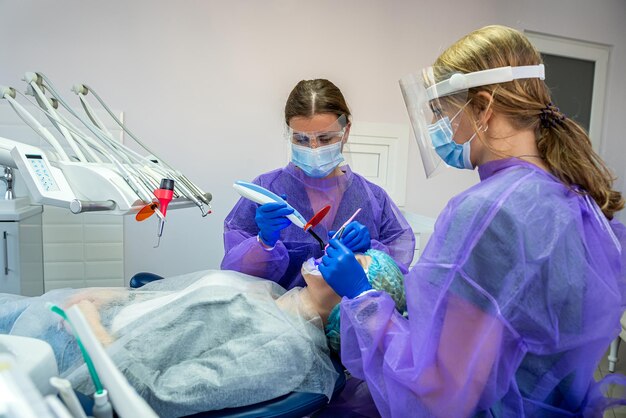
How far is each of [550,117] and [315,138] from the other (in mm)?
761

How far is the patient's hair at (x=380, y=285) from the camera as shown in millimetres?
1203

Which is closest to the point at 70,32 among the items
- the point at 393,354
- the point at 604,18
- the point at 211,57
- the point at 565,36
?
the point at 211,57

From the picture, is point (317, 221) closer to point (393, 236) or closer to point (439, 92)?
point (393, 236)

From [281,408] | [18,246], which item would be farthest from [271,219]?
[18,246]

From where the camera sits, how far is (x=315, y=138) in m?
1.45

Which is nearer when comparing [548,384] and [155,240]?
[548,384]

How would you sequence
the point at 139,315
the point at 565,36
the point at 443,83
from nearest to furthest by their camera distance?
the point at 443,83
the point at 139,315
the point at 565,36

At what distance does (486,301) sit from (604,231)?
30 centimetres

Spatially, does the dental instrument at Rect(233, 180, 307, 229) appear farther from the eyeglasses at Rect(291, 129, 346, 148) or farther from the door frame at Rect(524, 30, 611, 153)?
the door frame at Rect(524, 30, 611, 153)

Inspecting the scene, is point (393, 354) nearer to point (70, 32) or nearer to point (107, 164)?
point (107, 164)

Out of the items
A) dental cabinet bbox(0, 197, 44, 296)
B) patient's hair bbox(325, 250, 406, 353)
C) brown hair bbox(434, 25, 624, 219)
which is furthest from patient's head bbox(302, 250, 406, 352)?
dental cabinet bbox(0, 197, 44, 296)

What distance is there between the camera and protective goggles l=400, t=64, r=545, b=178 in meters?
0.88

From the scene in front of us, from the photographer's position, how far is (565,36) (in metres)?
2.96

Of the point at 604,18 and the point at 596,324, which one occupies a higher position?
the point at 604,18
